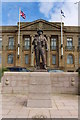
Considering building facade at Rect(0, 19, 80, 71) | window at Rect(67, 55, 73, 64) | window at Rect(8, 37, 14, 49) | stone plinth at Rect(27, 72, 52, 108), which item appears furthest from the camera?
window at Rect(8, 37, 14, 49)

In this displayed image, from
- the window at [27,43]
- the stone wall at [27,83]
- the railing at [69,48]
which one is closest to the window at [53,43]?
the railing at [69,48]

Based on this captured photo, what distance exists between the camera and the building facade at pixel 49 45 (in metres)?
31.1

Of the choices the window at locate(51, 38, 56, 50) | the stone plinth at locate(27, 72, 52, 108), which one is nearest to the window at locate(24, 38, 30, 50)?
the window at locate(51, 38, 56, 50)

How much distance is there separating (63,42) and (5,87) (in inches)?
1005

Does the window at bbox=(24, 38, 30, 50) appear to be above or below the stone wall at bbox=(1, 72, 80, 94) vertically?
above

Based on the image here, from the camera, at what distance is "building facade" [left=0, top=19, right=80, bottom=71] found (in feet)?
102

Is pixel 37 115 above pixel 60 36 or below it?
below

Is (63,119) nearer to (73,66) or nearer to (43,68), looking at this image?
(43,68)

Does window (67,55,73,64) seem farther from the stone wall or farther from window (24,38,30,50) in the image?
the stone wall

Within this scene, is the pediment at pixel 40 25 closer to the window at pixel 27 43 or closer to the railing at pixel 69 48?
the window at pixel 27 43

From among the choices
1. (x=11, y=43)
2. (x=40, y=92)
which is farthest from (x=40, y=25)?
(x=40, y=92)

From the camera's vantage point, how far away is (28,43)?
106 feet

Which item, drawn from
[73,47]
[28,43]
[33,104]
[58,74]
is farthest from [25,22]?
[33,104]

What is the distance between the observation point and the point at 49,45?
1237 inches
